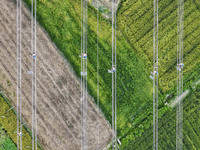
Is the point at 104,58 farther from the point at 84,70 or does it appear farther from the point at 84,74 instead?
the point at 84,74

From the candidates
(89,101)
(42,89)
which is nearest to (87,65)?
(89,101)

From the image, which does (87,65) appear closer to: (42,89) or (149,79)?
(42,89)

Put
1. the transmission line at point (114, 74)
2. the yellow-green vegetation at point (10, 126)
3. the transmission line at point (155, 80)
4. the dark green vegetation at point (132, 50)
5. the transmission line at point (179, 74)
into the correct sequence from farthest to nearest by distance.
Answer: the transmission line at point (179, 74), the transmission line at point (155, 80), the transmission line at point (114, 74), the dark green vegetation at point (132, 50), the yellow-green vegetation at point (10, 126)

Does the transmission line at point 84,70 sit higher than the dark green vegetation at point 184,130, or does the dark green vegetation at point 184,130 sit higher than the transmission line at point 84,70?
the transmission line at point 84,70

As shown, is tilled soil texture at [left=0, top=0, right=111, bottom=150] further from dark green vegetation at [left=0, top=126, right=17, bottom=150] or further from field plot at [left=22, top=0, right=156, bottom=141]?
dark green vegetation at [left=0, top=126, right=17, bottom=150]

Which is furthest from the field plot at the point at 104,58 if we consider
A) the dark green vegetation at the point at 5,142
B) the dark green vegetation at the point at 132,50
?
the dark green vegetation at the point at 5,142

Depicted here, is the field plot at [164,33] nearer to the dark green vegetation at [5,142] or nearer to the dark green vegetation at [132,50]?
the dark green vegetation at [132,50]

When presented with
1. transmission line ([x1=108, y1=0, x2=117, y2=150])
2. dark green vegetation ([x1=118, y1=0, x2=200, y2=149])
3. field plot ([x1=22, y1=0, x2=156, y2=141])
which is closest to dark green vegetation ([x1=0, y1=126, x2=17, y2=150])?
field plot ([x1=22, y1=0, x2=156, y2=141])

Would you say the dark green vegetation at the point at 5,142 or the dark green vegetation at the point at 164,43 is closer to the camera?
the dark green vegetation at the point at 5,142
